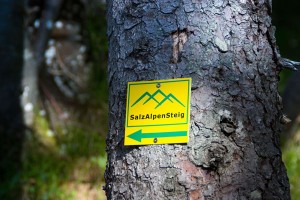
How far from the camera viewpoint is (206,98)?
1636 millimetres

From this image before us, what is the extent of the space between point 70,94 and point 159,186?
293cm

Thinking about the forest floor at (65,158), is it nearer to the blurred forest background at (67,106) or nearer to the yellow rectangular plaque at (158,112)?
the blurred forest background at (67,106)

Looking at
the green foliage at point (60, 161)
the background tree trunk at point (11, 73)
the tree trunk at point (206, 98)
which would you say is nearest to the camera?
the tree trunk at point (206, 98)

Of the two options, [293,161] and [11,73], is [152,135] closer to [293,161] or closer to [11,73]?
[293,161]

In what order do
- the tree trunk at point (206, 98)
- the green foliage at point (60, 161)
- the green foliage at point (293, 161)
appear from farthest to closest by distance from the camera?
the green foliage at point (60, 161) → the green foliage at point (293, 161) → the tree trunk at point (206, 98)

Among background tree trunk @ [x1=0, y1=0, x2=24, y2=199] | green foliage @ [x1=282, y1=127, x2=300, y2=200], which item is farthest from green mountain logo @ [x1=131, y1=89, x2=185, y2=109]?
background tree trunk @ [x1=0, y1=0, x2=24, y2=199]

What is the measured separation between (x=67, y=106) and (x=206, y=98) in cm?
283

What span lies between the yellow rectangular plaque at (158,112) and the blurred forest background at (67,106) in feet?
6.47

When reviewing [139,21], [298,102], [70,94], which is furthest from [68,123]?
[139,21]

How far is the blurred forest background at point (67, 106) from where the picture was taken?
3.67 metres

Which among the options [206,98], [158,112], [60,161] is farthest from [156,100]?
[60,161]

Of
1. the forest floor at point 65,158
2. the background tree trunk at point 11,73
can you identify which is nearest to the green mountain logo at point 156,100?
the forest floor at point 65,158

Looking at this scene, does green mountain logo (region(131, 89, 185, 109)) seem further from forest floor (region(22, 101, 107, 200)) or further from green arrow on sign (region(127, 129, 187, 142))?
forest floor (region(22, 101, 107, 200))

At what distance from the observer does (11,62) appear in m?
4.00
